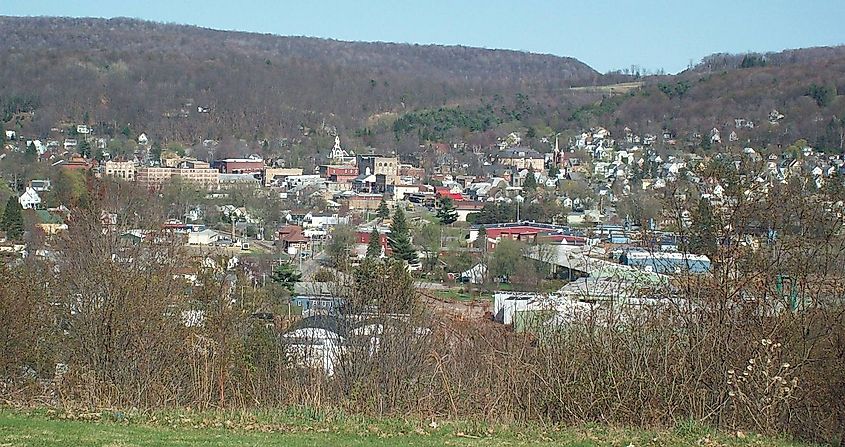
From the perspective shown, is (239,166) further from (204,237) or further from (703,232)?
(703,232)

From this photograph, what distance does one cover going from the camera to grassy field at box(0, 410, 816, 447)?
157 inches

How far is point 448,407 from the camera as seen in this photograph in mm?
4926

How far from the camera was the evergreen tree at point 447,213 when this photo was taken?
92.2ft

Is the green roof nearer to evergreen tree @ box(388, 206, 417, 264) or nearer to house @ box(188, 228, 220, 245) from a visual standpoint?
house @ box(188, 228, 220, 245)

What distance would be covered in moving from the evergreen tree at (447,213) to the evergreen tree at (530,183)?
6.16 metres

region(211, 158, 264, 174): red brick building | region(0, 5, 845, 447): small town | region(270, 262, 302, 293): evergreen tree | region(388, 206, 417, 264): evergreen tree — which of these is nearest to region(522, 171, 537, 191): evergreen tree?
region(211, 158, 264, 174): red brick building

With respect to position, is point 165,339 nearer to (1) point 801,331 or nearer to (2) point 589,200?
(1) point 801,331

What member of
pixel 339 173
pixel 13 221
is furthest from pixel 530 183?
pixel 13 221

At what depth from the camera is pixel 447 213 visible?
28266 mm

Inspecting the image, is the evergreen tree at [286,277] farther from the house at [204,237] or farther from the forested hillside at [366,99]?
the forested hillside at [366,99]

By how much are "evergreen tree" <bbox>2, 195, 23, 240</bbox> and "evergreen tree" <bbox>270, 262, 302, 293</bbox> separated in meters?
4.89

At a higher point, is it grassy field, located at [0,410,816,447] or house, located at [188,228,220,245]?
grassy field, located at [0,410,816,447]

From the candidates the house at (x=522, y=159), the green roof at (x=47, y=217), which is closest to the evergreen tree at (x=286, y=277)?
the green roof at (x=47, y=217)

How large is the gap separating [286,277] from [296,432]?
35.4ft
